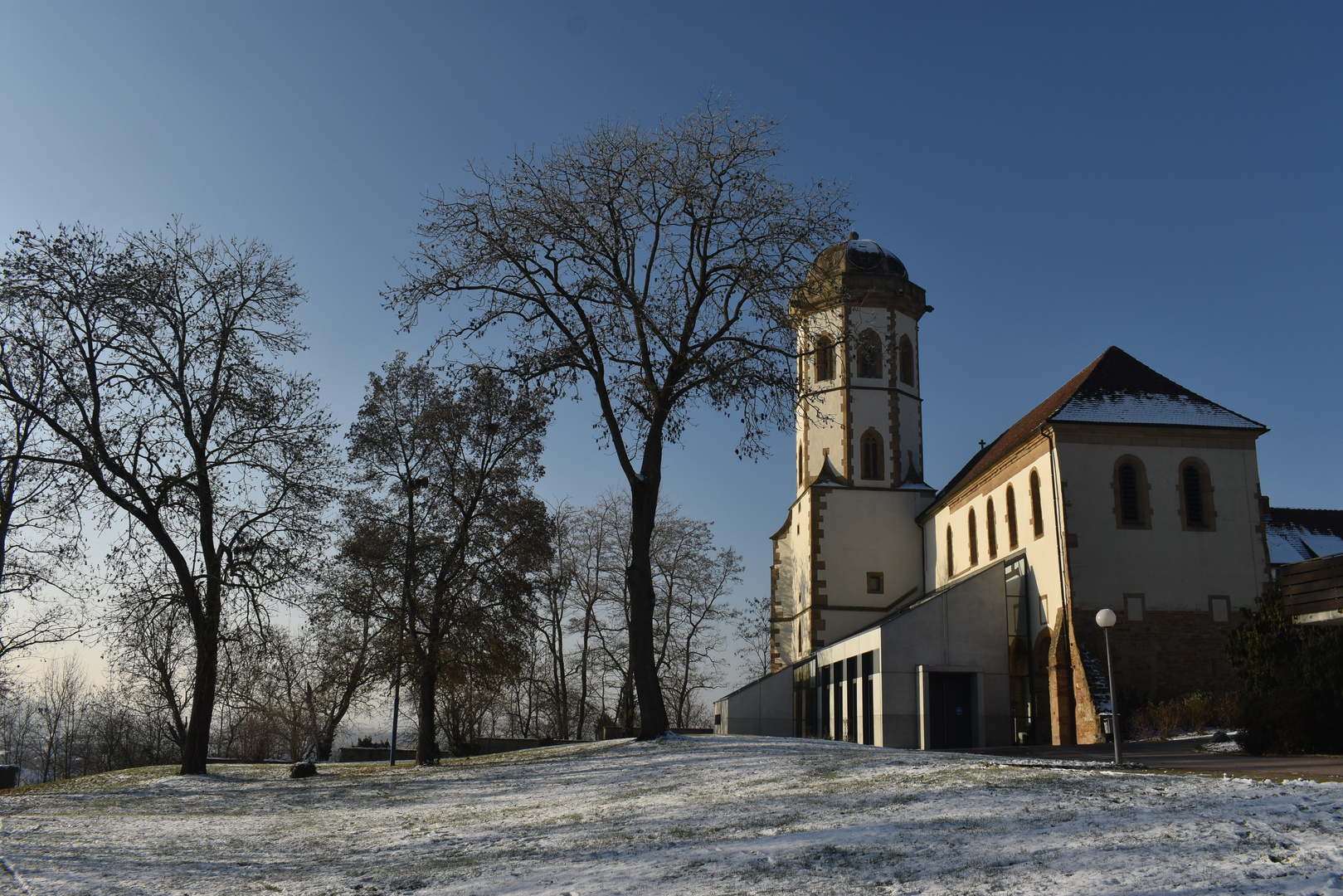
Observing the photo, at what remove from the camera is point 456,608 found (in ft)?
79.2

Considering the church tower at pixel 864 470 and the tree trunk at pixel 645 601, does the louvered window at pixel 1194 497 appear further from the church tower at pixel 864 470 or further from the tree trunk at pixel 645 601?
the tree trunk at pixel 645 601

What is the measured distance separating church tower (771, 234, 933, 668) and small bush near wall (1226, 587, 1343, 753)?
73.1ft

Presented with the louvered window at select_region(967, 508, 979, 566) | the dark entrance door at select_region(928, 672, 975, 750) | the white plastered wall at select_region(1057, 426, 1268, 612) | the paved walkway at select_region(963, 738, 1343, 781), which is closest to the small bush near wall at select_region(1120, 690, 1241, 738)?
the paved walkway at select_region(963, 738, 1343, 781)

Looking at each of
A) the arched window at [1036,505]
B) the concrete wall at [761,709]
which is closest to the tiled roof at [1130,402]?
the arched window at [1036,505]

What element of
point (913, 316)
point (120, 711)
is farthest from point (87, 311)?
point (120, 711)

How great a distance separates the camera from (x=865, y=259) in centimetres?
4291

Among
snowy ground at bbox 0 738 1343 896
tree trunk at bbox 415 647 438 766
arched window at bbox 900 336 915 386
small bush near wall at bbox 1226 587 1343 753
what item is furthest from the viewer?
arched window at bbox 900 336 915 386

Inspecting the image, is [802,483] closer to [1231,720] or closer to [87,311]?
[1231,720]

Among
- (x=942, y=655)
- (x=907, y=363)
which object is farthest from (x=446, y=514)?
(x=907, y=363)

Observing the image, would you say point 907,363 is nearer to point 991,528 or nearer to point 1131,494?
point 991,528

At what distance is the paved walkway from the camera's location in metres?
11.4

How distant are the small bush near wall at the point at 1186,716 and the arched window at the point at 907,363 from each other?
20369 millimetres

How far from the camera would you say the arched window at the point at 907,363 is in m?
42.8

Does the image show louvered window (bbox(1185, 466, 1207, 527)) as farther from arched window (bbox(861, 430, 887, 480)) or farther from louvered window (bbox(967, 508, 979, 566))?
arched window (bbox(861, 430, 887, 480))
